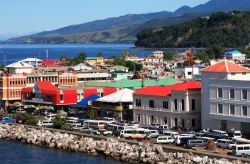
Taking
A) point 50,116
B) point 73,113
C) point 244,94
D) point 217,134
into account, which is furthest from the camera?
point 73,113

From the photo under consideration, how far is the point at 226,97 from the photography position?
1098 inches

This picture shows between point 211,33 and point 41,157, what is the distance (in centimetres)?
12124

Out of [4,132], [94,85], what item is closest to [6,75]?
[94,85]

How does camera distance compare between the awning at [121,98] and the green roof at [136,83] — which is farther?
the green roof at [136,83]

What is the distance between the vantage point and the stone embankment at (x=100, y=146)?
75.6 feet

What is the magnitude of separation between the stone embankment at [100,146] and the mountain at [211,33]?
356 feet

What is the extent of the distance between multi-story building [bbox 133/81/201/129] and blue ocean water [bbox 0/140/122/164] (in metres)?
5.39

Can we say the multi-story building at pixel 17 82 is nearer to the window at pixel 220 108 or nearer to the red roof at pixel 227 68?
the red roof at pixel 227 68

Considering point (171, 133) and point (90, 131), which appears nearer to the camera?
point (171, 133)

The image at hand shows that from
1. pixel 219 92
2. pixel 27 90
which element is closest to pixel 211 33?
pixel 27 90

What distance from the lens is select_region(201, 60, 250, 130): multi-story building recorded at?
2723 cm

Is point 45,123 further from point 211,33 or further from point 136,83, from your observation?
point 211,33

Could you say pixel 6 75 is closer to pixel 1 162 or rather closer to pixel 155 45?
pixel 1 162

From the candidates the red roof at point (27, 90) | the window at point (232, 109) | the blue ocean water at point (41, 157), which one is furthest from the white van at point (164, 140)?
the red roof at point (27, 90)
